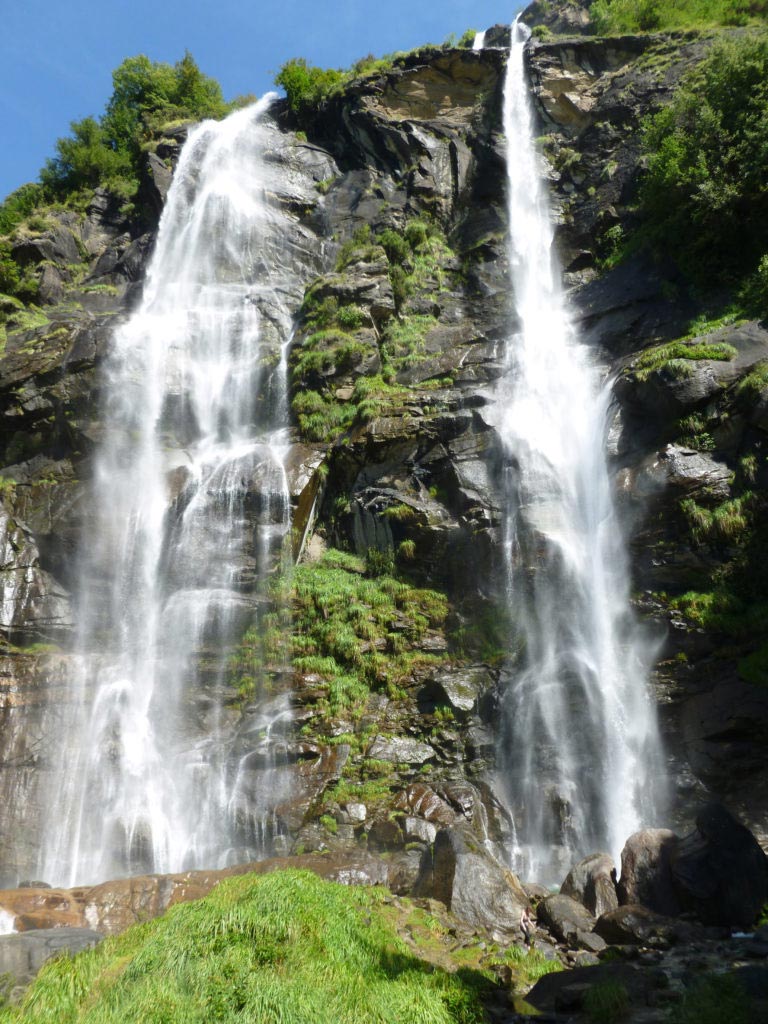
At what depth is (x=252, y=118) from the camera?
31.2 meters

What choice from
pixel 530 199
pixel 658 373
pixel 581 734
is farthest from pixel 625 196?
pixel 581 734

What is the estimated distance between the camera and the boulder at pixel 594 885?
8.00m

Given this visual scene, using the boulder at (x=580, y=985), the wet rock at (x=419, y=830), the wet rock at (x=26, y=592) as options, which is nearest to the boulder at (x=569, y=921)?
the boulder at (x=580, y=985)

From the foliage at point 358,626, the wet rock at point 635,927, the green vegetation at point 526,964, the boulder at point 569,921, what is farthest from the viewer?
the foliage at point 358,626

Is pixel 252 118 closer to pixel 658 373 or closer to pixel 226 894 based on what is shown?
pixel 658 373

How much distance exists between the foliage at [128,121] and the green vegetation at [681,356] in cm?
2781

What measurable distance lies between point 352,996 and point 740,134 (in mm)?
20156

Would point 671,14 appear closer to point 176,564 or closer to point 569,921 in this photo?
point 176,564

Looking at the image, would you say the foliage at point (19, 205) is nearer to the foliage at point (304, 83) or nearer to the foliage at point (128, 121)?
the foliage at point (128, 121)

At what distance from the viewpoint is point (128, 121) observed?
34.4 metres

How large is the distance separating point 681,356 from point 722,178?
604cm

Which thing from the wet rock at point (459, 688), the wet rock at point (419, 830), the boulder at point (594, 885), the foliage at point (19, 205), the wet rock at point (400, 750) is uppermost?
the foliage at point (19, 205)

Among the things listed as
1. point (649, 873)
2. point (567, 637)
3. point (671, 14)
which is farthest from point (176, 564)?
point (671, 14)

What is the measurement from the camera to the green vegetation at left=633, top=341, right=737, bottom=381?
13.4 metres
